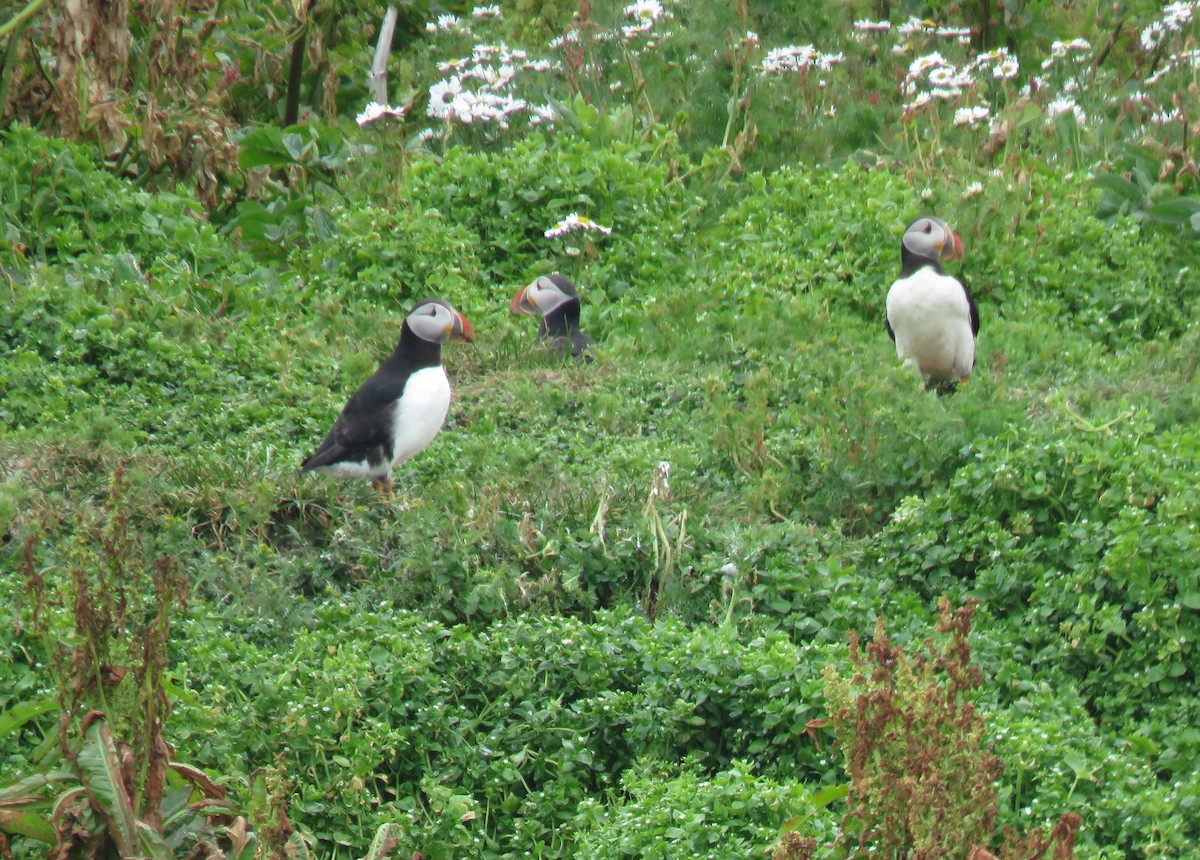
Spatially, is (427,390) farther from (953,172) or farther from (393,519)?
(953,172)

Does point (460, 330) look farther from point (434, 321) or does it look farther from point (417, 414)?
point (417, 414)

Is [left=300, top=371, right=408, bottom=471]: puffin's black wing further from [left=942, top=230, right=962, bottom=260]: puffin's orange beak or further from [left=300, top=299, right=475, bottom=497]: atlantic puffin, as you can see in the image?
[left=942, top=230, right=962, bottom=260]: puffin's orange beak

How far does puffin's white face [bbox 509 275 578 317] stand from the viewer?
322 inches

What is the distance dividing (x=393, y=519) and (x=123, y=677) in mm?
2344

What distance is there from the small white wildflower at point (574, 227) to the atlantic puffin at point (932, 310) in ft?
5.83

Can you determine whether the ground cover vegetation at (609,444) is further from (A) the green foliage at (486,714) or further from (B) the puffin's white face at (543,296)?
(B) the puffin's white face at (543,296)

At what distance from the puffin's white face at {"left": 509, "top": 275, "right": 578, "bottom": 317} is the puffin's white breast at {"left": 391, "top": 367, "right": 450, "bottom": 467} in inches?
68.9

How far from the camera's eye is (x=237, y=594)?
17.3ft

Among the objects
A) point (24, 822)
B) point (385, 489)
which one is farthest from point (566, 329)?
point (24, 822)

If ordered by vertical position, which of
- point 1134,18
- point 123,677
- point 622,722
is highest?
point 1134,18

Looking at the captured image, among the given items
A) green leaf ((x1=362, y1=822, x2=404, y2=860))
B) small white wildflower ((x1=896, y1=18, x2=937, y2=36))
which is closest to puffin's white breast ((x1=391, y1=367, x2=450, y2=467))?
green leaf ((x1=362, y1=822, x2=404, y2=860))

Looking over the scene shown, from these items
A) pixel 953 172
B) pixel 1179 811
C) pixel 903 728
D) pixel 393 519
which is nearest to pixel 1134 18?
pixel 953 172

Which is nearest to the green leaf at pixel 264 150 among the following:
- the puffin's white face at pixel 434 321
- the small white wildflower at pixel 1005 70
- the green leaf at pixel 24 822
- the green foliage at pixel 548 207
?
the green foliage at pixel 548 207

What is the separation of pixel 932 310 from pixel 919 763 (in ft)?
14.6
